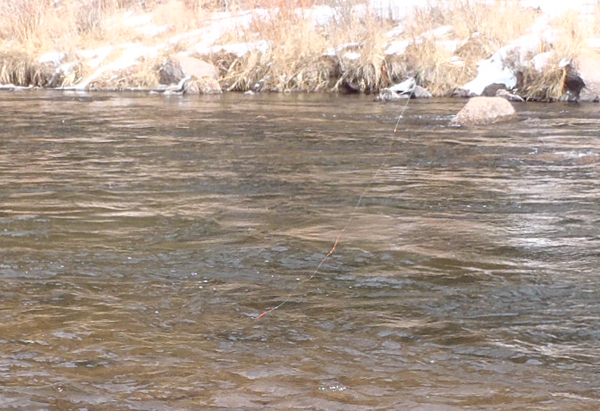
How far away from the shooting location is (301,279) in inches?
179

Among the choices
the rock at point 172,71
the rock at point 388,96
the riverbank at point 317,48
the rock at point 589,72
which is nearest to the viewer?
the rock at point 589,72

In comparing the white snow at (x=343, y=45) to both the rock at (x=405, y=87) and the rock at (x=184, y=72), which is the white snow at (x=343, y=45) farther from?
the rock at (x=405, y=87)

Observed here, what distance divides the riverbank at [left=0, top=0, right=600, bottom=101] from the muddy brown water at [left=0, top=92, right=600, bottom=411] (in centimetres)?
769

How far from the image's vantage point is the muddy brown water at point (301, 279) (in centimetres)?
319

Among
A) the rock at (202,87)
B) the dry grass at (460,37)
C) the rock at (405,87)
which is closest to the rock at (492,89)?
the dry grass at (460,37)

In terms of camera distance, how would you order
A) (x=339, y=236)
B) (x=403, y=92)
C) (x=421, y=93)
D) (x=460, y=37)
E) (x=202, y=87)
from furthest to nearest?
(x=202, y=87)
(x=460, y=37)
(x=403, y=92)
(x=421, y=93)
(x=339, y=236)

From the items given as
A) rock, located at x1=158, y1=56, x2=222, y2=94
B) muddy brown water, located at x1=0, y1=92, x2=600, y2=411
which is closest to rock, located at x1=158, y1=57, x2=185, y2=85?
rock, located at x1=158, y1=56, x2=222, y2=94

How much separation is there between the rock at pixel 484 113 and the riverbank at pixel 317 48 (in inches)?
146

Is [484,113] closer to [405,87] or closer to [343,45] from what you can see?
[405,87]

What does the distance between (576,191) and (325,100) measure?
9759 mm

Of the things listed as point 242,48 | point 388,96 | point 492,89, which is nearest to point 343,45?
point 242,48

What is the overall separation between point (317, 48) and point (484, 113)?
8.14 meters

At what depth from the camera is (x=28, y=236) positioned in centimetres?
545

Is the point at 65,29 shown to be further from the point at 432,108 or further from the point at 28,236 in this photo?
the point at 28,236
